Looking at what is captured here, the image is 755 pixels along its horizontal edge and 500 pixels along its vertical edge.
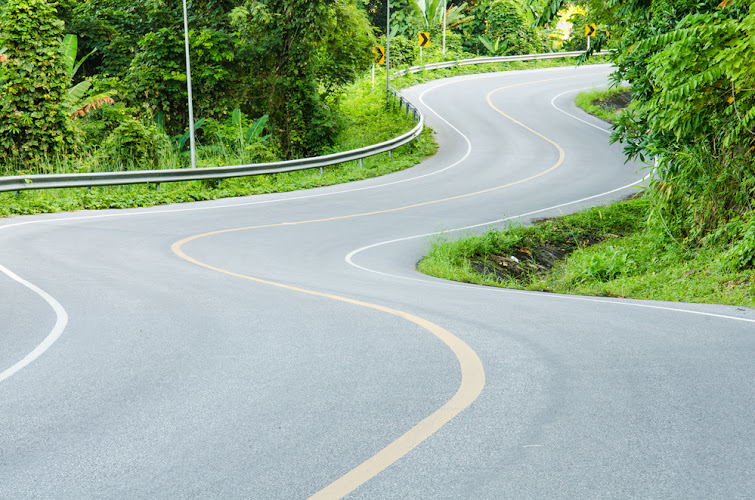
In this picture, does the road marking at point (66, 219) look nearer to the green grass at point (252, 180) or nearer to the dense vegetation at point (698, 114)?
the green grass at point (252, 180)

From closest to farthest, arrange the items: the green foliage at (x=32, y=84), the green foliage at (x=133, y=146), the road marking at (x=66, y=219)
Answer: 1. the road marking at (x=66, y=219)
2. the green foliage at (x=32, y=84)
3. the green foliage at (x=133, y=146)

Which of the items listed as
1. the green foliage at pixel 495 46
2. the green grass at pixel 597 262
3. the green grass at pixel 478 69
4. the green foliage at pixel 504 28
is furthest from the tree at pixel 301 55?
the green foliage at pixel 504 28

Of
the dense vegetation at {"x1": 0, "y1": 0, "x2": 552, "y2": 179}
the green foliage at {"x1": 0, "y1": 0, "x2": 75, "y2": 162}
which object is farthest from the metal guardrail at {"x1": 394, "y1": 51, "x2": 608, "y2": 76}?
the green foliage at {"x1": 0, "y1": 0, "x2": 75, "y2": 162}

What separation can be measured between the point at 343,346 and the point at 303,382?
1044 millimetres

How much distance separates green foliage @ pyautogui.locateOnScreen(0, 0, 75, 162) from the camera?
20266mm

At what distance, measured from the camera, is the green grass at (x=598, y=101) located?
1569 inches

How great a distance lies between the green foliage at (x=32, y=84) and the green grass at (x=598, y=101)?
29055mm

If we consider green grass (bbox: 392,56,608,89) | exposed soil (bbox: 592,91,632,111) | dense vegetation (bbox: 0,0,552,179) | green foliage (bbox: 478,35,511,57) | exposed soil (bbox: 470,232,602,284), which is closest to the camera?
exposed soil (bbox: 470,232,602,284)

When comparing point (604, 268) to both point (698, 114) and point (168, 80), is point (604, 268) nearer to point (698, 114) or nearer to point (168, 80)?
point (698, 114)

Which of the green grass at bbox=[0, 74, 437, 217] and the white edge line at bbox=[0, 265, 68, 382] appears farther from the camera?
the green grass at bbox=[0, 74, 437, 217]

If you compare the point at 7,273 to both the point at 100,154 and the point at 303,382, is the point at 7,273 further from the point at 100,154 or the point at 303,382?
the point at 100,154

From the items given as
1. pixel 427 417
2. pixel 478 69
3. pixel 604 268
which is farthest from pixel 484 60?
pixel 427 417

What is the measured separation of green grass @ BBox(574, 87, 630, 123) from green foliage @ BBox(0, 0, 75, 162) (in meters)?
29.1

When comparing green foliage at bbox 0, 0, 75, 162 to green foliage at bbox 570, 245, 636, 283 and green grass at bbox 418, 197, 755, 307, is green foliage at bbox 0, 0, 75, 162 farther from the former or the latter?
green foliage at bbox 570, 245, 636, 283
